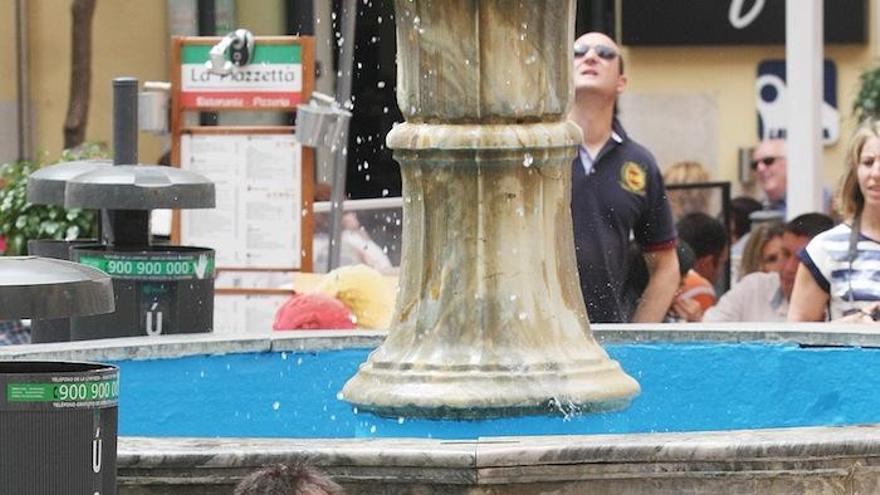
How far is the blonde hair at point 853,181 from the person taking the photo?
8289 mm

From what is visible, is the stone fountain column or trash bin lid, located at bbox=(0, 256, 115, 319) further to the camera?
the stone fountain column

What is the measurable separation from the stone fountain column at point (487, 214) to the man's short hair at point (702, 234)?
17.6 feet

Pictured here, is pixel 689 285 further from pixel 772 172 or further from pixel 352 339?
pixel 772 172

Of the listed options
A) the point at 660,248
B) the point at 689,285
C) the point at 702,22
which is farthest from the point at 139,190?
the point at 702,22

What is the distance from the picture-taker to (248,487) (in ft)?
15.0

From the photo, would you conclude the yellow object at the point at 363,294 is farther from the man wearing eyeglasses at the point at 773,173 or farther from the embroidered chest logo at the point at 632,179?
the man wearing eyeglasses at the point at 773,173

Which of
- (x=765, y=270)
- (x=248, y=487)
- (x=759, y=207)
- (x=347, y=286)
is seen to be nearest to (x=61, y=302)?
(x=248, y=487)

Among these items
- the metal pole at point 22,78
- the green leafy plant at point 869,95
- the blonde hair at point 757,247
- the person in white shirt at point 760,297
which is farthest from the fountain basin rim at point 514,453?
the metal pole at point 22,78

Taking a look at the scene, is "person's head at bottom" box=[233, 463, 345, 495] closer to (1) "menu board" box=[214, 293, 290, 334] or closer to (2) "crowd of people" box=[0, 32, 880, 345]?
(2) "crowd of people" box=[0, 32, 880, 345]

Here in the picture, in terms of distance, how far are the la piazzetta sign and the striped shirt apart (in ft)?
13.7

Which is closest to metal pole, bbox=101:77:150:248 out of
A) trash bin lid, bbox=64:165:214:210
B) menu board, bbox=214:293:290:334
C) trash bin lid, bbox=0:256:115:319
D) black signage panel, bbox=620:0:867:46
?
trash bin lid, bbox=64:165:214:210

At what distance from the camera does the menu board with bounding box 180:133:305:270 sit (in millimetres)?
12047

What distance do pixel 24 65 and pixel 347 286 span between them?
10.9 metres

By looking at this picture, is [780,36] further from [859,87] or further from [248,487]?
[248,487]
